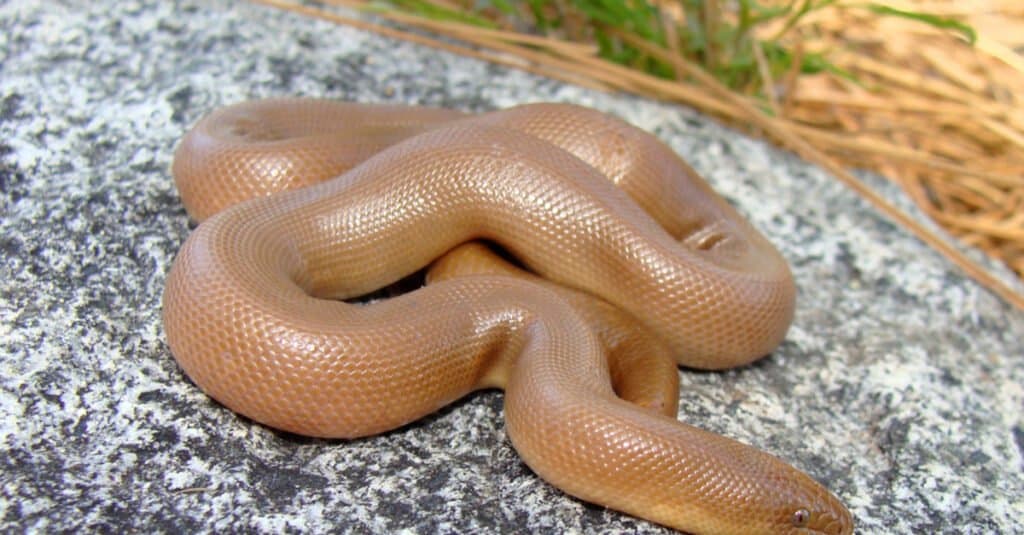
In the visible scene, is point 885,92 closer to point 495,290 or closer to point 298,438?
point 495,290

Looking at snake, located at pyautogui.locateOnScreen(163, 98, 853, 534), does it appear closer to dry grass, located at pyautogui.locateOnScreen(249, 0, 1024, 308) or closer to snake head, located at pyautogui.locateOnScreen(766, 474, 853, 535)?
snake head, located at pyautogui.locateOnScreen(766, 474, 853, 535)

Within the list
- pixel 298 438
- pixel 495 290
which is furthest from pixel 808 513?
pixel 298 438

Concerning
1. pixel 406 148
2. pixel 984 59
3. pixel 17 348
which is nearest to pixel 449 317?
pixel 406 148

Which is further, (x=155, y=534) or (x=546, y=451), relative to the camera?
(x=546, y=451)

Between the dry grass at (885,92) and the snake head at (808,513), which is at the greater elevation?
the dry grass at (885,92)

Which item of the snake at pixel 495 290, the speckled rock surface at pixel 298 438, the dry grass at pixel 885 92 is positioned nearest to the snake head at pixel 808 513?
the snake at pixel 495 290

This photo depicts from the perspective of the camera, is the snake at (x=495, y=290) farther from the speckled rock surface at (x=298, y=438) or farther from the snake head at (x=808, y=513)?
the speckled rock surface at (x=298, y=438)

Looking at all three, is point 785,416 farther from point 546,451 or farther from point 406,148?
point 406,148
